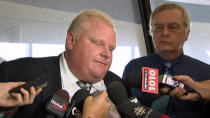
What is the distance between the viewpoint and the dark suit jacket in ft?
4.87

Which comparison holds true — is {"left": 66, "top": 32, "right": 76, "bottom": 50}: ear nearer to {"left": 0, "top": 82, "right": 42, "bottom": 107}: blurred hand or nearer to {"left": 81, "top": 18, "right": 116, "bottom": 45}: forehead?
{"left": 81, "top": 18, "right": 116, "bottom": 45}: forehead

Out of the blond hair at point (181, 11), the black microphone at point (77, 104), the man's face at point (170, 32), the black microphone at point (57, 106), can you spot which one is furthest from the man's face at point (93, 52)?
the blond hair at point (181, 11)

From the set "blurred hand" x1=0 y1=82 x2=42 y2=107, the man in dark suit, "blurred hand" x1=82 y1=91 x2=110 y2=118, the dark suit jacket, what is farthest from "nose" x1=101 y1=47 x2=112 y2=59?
"blurred hand" x1=0 y1=82 x2=42 y2=107

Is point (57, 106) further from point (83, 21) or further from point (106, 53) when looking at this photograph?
point (83, 21)

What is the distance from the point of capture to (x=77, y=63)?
162 centimetres

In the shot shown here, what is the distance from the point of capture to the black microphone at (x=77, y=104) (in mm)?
1134

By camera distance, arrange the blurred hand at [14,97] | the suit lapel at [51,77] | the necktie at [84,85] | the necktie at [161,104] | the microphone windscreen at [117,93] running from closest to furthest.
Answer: the blurred hand at [14,97] → the microphone windscreen at [117,93] → the suit lapel at [51,77] → the necktie at [84,85] → the necktie at [161,104]

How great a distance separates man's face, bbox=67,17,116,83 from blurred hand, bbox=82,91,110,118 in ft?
1.41

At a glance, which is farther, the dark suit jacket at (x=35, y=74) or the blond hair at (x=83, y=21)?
the blond hair at (x=83, y=21)

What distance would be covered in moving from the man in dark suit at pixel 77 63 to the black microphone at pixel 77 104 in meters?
0.36

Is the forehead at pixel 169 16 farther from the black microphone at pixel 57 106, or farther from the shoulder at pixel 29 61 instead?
the black microphone at pixel 57 106

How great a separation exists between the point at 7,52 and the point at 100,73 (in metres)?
1.46

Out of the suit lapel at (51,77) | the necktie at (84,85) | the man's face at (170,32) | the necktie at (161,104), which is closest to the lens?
the suit lapel at (51,77)

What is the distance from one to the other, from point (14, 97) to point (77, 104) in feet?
0.98
